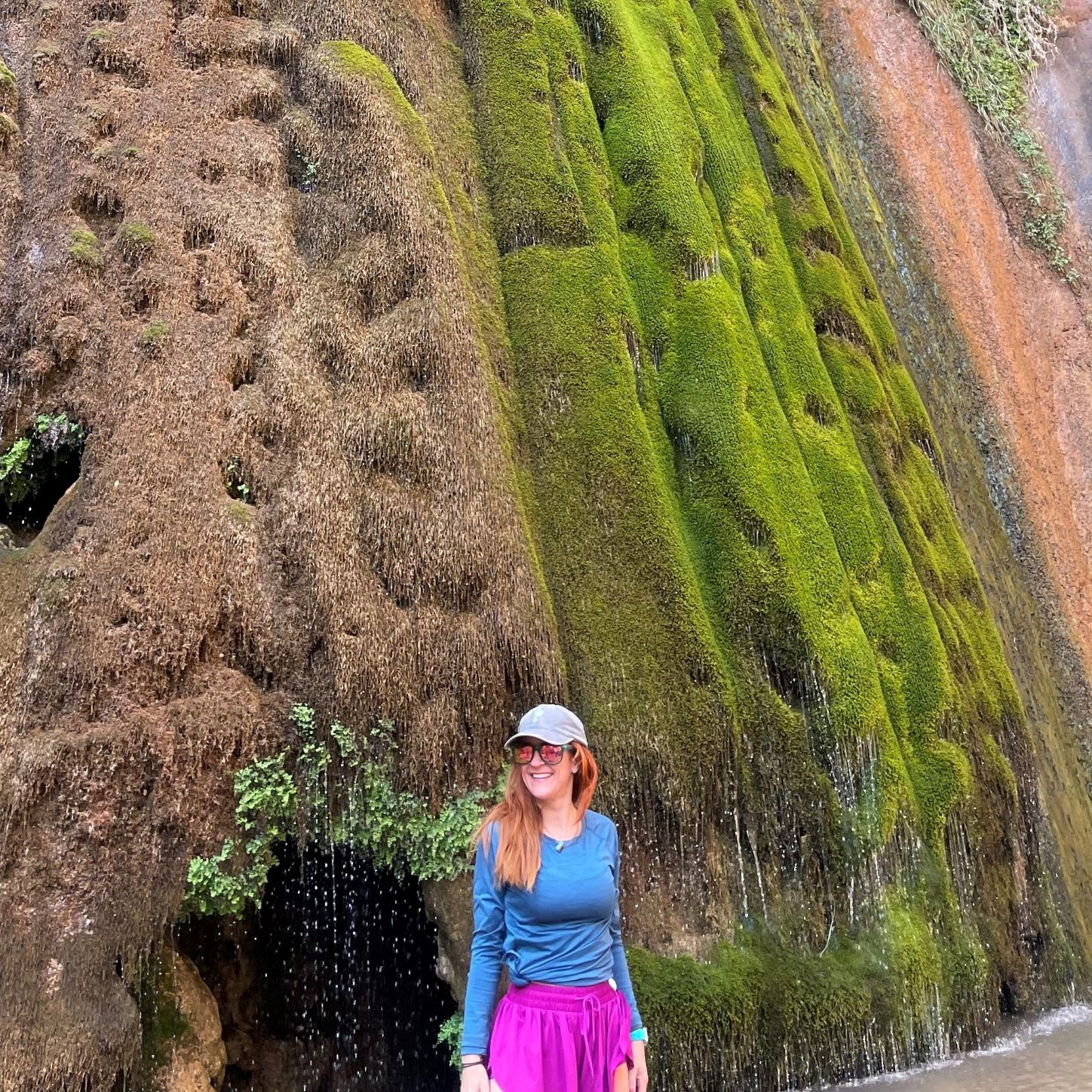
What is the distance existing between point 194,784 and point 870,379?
289 inches

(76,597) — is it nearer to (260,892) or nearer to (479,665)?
(260,892)

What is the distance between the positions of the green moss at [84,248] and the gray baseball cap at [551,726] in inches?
230

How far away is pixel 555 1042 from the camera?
2.87 m

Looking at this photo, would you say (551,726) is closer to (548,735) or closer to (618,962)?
(548,735)

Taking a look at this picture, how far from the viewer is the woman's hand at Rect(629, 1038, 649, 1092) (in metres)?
3.04

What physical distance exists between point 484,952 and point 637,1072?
659mm

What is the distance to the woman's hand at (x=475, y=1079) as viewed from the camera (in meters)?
2.87

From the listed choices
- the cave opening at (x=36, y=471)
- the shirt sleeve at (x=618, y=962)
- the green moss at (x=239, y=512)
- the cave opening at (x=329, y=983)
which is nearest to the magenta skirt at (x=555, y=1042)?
the shirt sleeve at (x=618, y=962)

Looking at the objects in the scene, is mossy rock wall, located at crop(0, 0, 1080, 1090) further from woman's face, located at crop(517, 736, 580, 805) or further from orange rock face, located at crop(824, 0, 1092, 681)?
woman's face, located at crop(517, 736, 580, 805)

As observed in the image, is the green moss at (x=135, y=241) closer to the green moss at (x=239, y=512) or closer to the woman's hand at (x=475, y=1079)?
the green moss at (x=239, y=512)

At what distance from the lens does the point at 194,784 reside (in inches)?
210

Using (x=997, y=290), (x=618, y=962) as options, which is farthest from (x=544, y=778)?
(x=997, y=290)

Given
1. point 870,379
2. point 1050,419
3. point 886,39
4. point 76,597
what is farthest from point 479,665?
point 886,39

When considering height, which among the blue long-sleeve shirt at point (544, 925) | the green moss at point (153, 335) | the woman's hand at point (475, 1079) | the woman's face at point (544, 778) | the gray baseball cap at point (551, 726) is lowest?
the green moss at point (153, 335)
